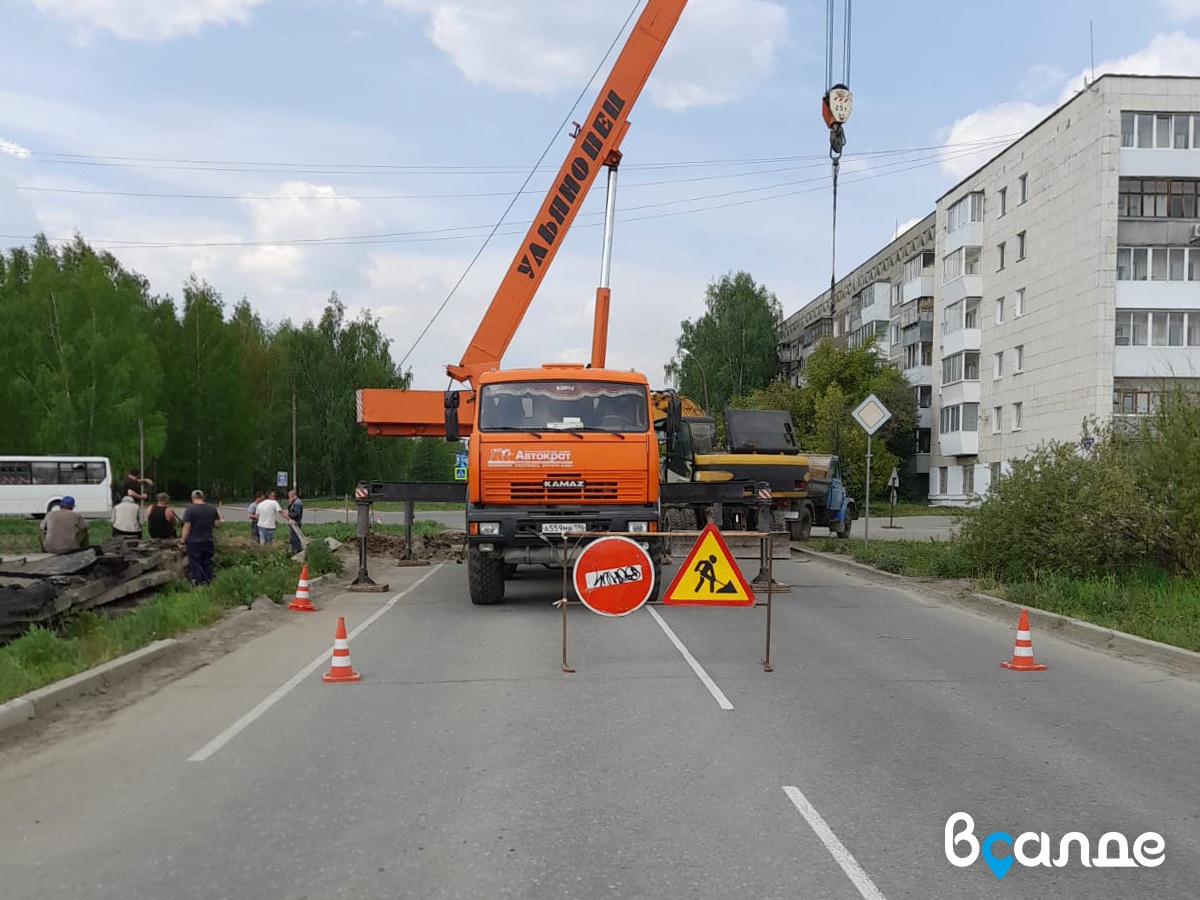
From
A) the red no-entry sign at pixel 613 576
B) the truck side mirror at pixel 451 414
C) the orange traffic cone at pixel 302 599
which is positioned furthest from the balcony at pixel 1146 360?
the red no-entry sign at pixel 613 576

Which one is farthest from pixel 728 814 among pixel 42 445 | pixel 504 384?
pixel 42 445

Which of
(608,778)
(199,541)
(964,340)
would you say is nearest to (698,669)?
(608,778)

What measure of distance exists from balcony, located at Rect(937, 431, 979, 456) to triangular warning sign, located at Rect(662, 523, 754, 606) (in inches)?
1885

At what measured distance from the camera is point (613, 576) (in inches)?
408

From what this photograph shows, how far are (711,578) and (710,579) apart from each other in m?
0.01

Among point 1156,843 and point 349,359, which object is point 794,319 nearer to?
point 349,359

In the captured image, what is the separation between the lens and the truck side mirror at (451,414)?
624 inches

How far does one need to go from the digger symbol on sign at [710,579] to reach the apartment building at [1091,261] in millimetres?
31254

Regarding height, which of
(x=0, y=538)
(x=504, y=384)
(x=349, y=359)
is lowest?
(x=0, y=538)

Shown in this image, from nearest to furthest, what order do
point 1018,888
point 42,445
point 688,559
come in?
point 1018,888, point 688,559, point 42,445

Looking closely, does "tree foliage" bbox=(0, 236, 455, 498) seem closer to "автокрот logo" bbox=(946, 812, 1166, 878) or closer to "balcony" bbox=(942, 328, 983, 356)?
"balcony" bbox=(942, 328, 983, 356)

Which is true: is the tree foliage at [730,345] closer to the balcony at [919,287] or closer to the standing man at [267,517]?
the balcony at [919,287]

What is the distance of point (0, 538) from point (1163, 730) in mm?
31020

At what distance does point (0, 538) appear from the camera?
101 ft
